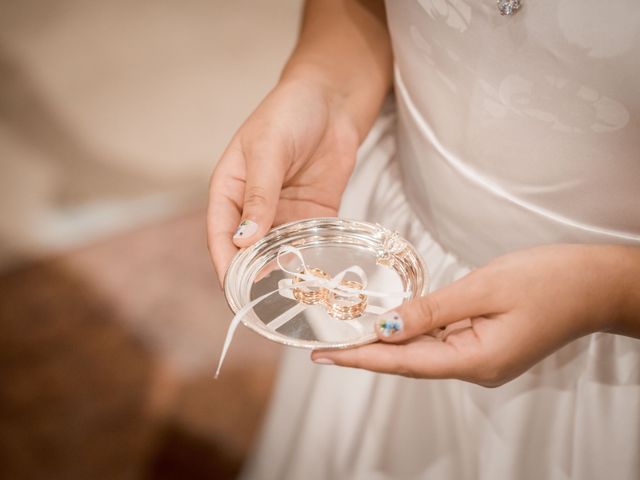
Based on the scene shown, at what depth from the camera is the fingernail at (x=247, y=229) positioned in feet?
2.66

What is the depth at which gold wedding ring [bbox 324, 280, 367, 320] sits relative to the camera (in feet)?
2.72

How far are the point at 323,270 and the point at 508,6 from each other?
44 centimetres

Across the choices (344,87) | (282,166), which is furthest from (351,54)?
(282,166)

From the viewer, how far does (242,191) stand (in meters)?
0.94

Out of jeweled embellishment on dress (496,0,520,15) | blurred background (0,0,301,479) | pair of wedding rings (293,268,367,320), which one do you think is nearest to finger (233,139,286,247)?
pair of wedding rings (293,268,367,320)

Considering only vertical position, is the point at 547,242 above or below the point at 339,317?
above

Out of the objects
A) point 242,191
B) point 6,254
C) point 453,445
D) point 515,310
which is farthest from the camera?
point 6,254

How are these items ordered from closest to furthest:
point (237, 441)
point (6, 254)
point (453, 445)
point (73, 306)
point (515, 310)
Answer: point (515, 310), point (453, 445), point (237, 441), point (73, 306), point (6, 254)

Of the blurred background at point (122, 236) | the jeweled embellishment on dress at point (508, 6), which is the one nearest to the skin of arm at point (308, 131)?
the jeweled embellishment on dress at point (508, 6)

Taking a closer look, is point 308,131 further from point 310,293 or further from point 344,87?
point 310,293

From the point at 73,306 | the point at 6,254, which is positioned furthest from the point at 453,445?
the point at 6,254

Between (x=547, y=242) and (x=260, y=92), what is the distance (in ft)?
7.68

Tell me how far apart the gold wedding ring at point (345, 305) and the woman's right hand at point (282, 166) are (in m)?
0.14

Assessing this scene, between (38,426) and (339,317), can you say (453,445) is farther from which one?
(38,426)
